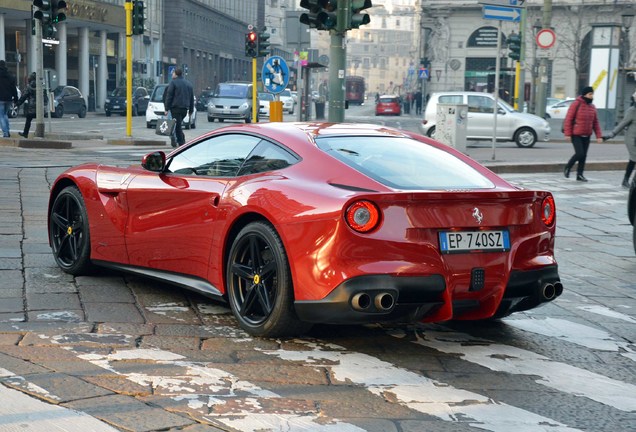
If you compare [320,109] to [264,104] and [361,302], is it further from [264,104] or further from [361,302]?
[361,302]

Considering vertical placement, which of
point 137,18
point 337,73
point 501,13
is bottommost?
point 337,73

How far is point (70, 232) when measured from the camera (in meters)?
7.64

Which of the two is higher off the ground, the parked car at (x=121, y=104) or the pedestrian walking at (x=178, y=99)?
the pedestrian walking at (x=178, y=99)

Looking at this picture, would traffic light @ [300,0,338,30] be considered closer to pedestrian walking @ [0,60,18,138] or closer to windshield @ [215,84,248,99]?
pedestrian walking @ [0,60,18,138]

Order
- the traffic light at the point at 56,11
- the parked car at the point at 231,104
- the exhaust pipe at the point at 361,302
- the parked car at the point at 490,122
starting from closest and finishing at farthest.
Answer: the exhaust pipe at the point at 361,302, the traffic light at the point at 56,11, the parked car at the point at 490,122, the parked car at the point at 231,104

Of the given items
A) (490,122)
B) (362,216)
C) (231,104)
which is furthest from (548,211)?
(231,104)

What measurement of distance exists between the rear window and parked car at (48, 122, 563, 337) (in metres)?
0.01

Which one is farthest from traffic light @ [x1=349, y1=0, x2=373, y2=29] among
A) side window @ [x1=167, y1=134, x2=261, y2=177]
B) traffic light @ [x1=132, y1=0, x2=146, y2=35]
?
traffic light @ [x1=132, y1=0, x2=146, y2=35]

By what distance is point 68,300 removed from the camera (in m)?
6.70

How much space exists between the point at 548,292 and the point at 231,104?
124 ft

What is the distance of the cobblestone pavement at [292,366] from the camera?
4422 millimetres

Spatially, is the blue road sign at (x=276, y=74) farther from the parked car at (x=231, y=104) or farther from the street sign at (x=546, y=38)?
the parked car at (x=231, y=104)

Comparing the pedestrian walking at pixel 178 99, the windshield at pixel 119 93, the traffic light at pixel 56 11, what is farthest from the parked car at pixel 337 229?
the windshield at pixel 119 93

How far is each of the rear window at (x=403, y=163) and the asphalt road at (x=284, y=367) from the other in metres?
0.89
